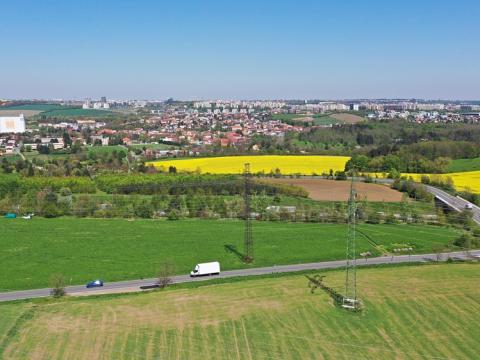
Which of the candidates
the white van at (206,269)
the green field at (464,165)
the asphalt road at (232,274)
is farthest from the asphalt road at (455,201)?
the white van at (206,269)

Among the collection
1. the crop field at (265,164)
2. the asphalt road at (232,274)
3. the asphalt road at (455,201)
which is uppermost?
the crop field at (265,164)

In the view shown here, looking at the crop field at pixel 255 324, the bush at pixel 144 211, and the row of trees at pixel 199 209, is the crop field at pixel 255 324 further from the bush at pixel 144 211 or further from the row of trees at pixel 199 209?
the bush at pixel 144 211

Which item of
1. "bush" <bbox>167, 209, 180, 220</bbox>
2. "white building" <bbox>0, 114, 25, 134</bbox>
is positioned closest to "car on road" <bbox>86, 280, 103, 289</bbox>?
"bush" <bbox>167, 209, 180, 220</bbox>

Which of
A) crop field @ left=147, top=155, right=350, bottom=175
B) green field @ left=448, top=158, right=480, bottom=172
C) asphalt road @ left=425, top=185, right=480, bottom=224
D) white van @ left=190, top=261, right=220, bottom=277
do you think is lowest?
white van @ left=190, top=261, right=220, bottom=277

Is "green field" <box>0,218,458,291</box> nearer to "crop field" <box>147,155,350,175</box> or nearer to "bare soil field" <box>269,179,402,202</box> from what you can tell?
"bare soil field" <box>269,179,402,202</box>

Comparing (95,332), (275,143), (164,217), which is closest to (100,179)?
(164,217)

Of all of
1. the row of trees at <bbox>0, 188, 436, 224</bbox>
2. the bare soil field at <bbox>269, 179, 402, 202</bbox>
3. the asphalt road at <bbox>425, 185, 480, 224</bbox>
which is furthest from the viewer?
the bare soil field at <bbox>269, 179, 402, 202</bbox>

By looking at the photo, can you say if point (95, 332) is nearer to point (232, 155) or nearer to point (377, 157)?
point (377, 157)
